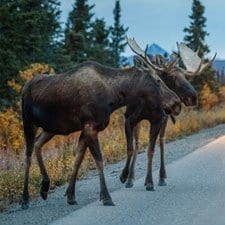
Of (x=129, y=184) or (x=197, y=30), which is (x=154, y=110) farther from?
(x=197, y=30)

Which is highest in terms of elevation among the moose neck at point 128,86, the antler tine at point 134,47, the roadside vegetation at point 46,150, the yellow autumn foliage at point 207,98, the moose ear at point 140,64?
the antler tine at point 134,47

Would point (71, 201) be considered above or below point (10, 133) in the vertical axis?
below

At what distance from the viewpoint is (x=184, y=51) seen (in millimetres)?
11570

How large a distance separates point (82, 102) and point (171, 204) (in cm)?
189

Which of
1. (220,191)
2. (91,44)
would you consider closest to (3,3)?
(220,191)

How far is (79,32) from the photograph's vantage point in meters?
33.5

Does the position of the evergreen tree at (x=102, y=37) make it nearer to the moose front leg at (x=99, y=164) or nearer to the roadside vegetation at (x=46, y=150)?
the roadside vegetation at (x=46, y=150)

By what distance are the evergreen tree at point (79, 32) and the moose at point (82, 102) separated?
21.9m

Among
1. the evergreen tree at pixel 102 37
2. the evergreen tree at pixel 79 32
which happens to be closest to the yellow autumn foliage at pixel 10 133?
the evergreen tree at pixel 79 32

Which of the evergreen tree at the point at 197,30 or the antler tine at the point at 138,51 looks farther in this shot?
the evergreen tree at the point at 197,30

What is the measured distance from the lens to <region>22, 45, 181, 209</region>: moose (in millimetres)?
8734

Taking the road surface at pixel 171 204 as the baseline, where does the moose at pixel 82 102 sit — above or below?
above

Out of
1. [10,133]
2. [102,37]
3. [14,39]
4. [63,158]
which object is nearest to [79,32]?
[102,37]

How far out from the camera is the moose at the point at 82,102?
8734 millimetres
